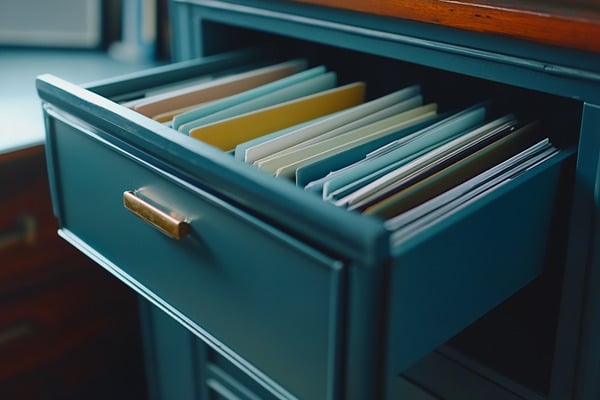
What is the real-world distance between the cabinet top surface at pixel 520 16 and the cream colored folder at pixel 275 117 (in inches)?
4.3

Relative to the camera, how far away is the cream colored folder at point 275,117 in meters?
0.63

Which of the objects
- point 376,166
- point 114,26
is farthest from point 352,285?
point 114,26

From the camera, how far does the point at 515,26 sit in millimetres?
563

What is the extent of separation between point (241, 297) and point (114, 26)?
0.84m

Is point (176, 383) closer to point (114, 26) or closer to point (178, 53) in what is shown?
point (178, 53)

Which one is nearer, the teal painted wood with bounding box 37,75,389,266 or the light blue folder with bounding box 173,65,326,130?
the teal painted wood with bounding box 37,75,389,266

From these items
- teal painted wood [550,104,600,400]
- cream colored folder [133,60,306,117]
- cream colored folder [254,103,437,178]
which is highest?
cream colored folder [133,60,306,117]

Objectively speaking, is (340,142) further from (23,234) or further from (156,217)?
(23,234)

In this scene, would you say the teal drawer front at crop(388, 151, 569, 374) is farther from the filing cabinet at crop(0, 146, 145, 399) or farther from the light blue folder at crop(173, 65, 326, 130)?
the filing cabinet at crop(0, 146, 145, 399)

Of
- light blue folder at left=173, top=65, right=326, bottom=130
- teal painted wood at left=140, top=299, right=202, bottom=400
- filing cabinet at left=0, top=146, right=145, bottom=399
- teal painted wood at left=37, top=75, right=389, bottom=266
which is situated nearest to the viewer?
teal painted wood at left=37, top=75, right=389, bottom=266

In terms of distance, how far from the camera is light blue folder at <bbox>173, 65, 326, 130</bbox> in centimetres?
65

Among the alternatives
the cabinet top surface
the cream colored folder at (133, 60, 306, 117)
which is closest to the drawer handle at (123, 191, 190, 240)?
the cream colored folder at (133, 60, 306, 117)

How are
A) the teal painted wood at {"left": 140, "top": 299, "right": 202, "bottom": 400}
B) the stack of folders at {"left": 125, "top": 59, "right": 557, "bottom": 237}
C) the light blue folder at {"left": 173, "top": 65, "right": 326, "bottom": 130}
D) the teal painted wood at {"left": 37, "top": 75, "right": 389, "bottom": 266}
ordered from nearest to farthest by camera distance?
the teal painted wood at {"left": 37, "top": 75, "right": 389, "bottom": 266} < the stack of folders at {"left": 125, "top": 59, "right": 557, "bottom": 237} < the light blue folder at {"left": 173, "top": 65, "right": 326, "bottom": 130} < the teal painted wood at {"left": 140, "top": 299, "right": 202, "bottom": 400}

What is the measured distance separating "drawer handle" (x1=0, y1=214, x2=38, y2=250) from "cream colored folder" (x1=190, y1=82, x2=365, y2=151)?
15.2 inches
